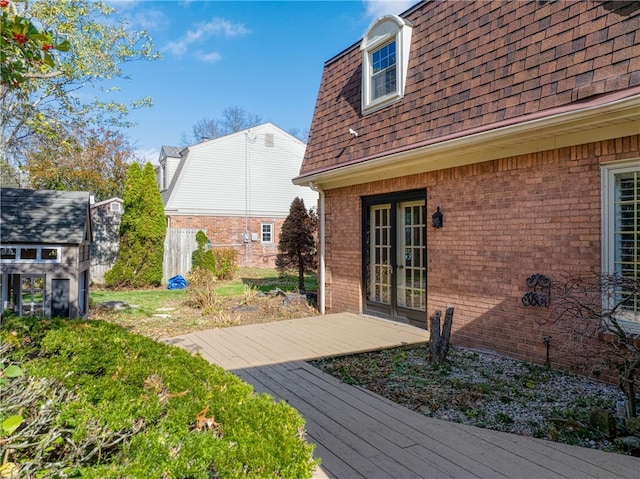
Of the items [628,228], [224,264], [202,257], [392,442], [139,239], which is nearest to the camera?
[392,442]

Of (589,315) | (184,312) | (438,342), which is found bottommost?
(184,312)

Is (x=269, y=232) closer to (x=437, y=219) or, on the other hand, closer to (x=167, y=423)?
(x=437, y=219)

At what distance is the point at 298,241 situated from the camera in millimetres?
12797

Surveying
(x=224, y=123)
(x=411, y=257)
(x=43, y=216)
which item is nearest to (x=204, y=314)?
(x=43, y=216)

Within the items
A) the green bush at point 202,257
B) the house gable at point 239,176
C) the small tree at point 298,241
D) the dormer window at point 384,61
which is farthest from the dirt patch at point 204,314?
the house gable at point 239,176

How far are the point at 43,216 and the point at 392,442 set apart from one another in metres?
6.53

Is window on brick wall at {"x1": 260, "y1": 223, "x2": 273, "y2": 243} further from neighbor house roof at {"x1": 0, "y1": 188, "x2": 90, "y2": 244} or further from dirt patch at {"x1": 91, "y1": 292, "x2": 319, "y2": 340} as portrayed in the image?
neighbor house roof at {"x1": 0, "y1": 188, "x2": 90, "y2": 244}

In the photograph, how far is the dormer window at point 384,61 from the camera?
24.1 feet

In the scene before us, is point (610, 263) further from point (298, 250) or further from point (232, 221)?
point (232, 221)

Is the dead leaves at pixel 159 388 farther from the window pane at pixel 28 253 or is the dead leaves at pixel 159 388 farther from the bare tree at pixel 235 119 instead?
the bare tree at pixel 235 119

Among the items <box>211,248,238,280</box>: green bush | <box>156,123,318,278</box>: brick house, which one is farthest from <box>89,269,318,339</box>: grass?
<box>156,123,318,278</box>: brick house

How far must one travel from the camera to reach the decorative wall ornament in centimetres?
498

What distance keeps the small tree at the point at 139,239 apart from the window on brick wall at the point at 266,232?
7.58 meters

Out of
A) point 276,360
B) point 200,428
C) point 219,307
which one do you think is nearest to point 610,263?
point 276,360
